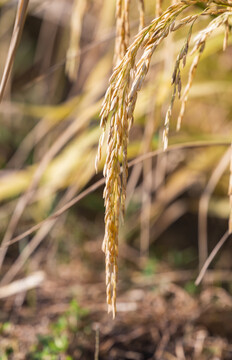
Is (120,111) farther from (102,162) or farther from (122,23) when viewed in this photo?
(102,162)

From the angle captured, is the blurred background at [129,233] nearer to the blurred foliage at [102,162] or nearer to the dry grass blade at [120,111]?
the blurred foliage at [102,162]

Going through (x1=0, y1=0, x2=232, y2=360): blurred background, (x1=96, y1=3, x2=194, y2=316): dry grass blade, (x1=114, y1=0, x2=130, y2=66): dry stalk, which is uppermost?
(x1=114, y1=0, x2=130, y2=66): dry stalk

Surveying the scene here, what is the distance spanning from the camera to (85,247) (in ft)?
6.35

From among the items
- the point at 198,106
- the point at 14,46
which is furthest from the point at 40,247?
the point at 14,46

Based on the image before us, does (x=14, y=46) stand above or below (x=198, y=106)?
above

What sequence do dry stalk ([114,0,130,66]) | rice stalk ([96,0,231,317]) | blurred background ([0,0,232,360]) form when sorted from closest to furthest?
rice stalk ([96,0,231,317]) → dry stalk ([114,0,130,66]) → blurred background ([0,0,232,360])

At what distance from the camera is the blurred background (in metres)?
1.26

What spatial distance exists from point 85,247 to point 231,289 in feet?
1.92

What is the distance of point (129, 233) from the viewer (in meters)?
1.98

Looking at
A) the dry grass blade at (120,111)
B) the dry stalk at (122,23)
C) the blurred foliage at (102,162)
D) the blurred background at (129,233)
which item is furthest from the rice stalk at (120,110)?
the blurred foliage at (102,162)

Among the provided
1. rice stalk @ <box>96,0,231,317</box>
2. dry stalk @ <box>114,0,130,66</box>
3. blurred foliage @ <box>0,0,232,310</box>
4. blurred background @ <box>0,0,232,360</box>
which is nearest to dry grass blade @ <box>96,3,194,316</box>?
rice stalk @ <box>96,0,231,317</box>

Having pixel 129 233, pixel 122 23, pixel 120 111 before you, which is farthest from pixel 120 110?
pixel 129 233

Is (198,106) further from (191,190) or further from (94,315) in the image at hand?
(94,315)

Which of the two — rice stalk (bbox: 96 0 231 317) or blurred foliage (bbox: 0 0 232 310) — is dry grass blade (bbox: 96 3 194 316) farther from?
blurred foliage (bbox: 0 0 232 310)
